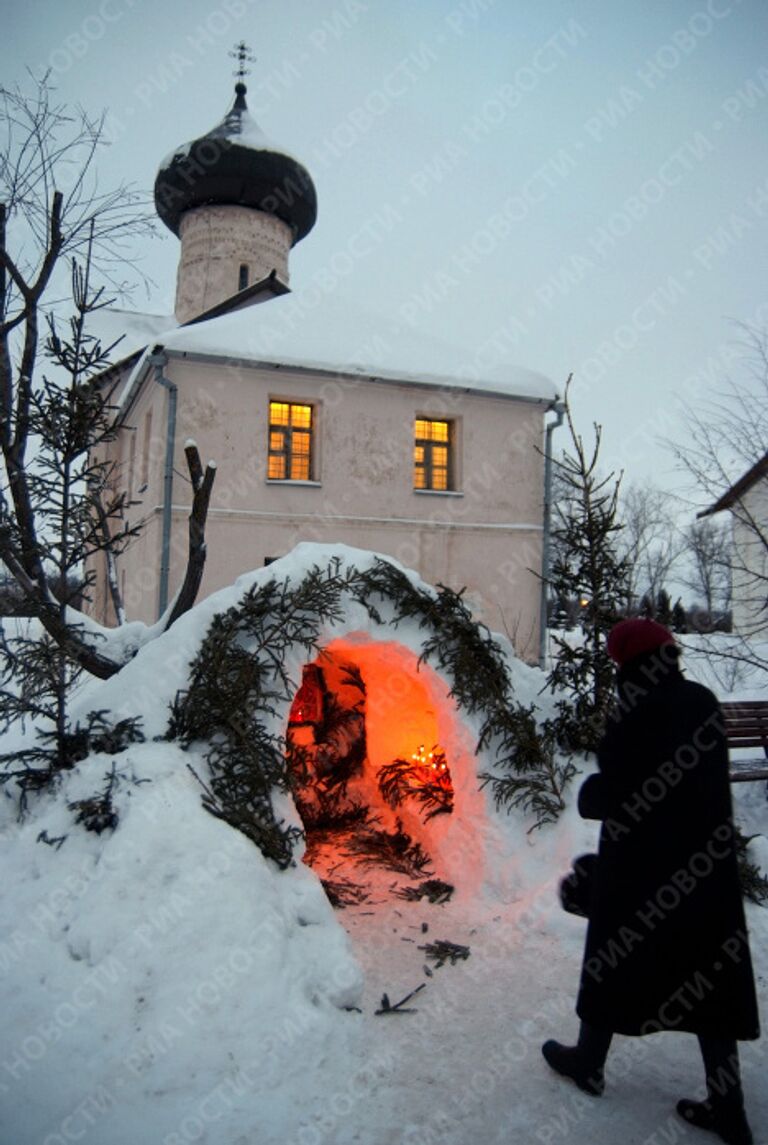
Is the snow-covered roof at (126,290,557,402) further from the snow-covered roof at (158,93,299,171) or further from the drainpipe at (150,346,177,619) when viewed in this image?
the snow-covered roof at (158,93,299,171)

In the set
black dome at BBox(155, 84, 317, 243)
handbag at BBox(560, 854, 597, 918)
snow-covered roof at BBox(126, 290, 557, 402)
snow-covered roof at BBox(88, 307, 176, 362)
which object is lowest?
handbag at BBox(560, 854, 597, 918)

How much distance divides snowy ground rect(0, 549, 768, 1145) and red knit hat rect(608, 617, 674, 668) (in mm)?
1907

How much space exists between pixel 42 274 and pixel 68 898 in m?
5.45

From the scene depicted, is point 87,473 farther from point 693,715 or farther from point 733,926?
point 733,926

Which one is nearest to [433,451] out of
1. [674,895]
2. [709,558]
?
[709,558]

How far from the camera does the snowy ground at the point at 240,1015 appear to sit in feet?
9.77

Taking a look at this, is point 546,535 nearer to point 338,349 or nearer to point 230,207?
point 338,349

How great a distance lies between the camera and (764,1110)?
305cm

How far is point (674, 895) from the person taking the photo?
2822mm

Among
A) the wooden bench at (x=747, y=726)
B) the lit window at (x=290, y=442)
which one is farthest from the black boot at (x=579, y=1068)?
the lit window at (x=290, y=442)

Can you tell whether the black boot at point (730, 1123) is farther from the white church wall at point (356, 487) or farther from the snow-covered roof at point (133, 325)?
the snow-covered roof at point (133, 325)

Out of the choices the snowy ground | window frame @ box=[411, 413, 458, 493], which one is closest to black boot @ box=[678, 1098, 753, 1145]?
the snowy ground

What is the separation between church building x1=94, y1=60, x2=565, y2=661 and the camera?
12.7 meters

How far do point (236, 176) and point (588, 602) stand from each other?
16642 millimetres
